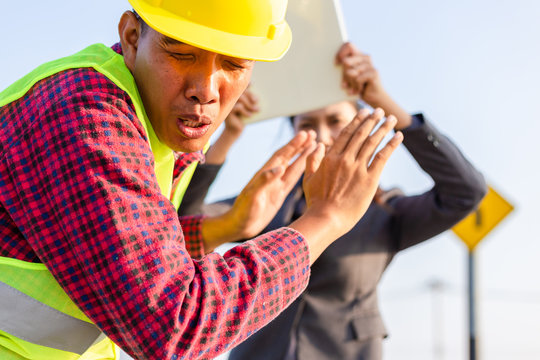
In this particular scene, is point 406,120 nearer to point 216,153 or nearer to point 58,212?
point 216,153

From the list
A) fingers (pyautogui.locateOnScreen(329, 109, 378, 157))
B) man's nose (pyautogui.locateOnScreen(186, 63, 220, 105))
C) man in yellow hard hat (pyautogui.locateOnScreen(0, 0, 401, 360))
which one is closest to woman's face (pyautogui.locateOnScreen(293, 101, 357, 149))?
fingers (pyautogui.locateOnScreen(329, 109, 378, 157))

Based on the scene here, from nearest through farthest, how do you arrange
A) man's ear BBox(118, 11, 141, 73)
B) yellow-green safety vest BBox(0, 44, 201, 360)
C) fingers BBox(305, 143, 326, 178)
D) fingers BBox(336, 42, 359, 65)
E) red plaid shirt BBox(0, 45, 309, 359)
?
red plaid shirt BBox(0, 45, 309, 359), yellow-green safety vest BBox(0, 44, 201, 360), man's ear BBox(118, 11, 141, 73), fingers BBox(305, 143, 326, 178), fingers BBox(336, 42, 359, 65)

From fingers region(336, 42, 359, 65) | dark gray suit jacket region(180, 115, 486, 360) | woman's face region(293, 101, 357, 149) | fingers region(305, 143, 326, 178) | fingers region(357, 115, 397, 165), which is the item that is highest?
fingers region(336, 42, 359, 65)

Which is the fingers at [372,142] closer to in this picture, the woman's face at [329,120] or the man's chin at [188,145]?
the man's chin at [188,145]

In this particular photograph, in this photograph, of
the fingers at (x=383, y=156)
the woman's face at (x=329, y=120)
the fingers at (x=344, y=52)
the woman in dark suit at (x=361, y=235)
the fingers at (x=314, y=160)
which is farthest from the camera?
the woman's face at (x=329, y=120)

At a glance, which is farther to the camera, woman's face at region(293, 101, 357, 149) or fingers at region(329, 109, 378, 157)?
woman's face at region(293, 101, 357, 149)

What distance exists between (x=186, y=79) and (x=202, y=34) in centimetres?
14

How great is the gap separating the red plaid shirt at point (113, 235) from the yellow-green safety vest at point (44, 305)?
36 mm

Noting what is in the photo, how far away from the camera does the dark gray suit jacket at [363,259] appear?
4.09 metres

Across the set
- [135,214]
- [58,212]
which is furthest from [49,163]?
[135,214]

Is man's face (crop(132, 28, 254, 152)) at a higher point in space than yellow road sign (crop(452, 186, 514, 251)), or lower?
higher

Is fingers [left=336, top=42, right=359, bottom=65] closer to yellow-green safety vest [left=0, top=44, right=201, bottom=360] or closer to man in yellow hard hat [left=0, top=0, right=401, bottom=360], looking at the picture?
man in yellow hard hat [left=0, top=0, right=401, bottom=360]

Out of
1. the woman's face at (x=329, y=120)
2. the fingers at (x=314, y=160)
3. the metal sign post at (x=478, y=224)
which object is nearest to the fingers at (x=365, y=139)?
the fingers at (x=314, y=160)

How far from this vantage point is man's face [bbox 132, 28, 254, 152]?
1963 mm
